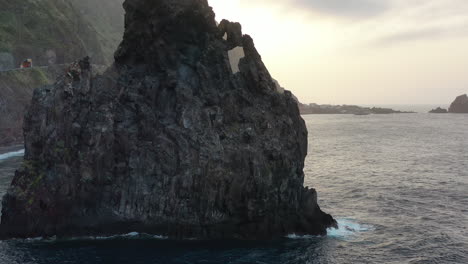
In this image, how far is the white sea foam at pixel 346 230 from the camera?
4900cm

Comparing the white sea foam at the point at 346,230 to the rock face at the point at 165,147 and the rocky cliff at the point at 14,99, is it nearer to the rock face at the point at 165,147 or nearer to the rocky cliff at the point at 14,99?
the rock face at the point at 165,147

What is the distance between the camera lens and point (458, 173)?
81812 millimetres

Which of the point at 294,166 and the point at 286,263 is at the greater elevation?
the point at 294,166

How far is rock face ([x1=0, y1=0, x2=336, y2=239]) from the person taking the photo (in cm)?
4838

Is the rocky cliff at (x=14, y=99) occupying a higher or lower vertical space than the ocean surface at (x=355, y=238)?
higher

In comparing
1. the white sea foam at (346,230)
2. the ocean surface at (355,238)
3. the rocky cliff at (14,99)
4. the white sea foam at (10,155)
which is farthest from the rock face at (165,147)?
the rocky cliff at (14,99)

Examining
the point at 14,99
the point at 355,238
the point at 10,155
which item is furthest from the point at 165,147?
the point at 14,99

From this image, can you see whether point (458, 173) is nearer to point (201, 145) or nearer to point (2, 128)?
point (201, 145)

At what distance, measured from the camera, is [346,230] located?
2007 inches

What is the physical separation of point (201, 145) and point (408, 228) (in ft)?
93.4

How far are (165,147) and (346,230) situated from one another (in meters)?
25.3

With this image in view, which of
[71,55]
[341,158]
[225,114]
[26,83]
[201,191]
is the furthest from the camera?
[71,55]

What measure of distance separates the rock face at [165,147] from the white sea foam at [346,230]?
1166 millimetres

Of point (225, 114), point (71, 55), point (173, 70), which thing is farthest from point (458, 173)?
point (71, 55)
